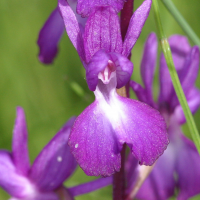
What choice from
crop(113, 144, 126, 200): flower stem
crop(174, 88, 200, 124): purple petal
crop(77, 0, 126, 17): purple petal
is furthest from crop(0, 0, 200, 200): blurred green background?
crop(77, 0, 126, 17): purple petal

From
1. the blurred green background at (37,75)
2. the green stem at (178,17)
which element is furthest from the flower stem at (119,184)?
the blurred green background at (37,75)

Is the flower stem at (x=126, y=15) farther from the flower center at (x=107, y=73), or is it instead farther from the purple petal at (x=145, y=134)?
the purple petal at (x=145, y=134)

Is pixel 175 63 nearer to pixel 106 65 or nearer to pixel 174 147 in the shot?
pixel 174 147

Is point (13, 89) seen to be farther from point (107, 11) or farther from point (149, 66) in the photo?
point (107, 11)

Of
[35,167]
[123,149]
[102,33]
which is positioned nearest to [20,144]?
[35,167]

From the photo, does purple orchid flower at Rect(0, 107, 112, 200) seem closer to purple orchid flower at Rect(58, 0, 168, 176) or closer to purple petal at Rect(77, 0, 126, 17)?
purple orchid flower at Rect(58, 0, 168, 176)

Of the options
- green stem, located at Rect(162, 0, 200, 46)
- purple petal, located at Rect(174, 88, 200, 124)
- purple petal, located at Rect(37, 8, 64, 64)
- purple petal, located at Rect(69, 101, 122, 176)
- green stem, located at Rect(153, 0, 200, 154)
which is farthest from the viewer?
purple petal, located at Rect(174, 88, 200, 124)
